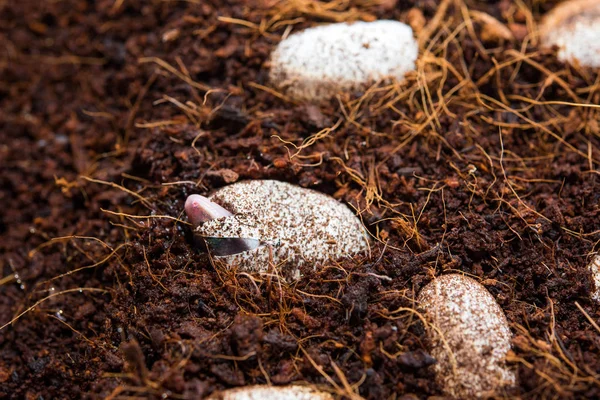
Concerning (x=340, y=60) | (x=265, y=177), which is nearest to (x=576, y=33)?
(x=340, y=60)

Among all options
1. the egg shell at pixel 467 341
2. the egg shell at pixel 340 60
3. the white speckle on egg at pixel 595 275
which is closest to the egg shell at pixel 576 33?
the egg shell at pixel 340 60

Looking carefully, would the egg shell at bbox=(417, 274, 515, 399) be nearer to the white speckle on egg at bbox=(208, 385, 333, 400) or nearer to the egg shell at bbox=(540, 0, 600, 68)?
the white speckle on egg at bbox=(208, 385, 333, 400)

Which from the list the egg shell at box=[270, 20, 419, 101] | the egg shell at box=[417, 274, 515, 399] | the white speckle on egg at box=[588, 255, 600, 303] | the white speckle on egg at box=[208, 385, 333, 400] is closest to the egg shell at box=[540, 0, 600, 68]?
the egg shell at box=[270, 20, 419, 101]

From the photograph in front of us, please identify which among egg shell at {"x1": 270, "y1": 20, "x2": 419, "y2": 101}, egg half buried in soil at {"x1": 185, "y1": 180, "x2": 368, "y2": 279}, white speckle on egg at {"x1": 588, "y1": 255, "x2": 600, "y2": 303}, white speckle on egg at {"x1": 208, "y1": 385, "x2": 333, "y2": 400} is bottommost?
white speckle on egg at {"x1": 208, "y1": 385, "x2": 333, "y2": 400}

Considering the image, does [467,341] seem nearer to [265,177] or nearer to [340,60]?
[265,177]

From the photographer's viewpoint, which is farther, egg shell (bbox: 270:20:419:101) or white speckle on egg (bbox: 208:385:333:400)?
egg shell (bbox: 270:20:419:101)

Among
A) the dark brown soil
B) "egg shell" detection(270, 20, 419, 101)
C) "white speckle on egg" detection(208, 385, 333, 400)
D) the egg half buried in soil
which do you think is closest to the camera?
"white speckle on egg" detection(208, 385, 333, 400)

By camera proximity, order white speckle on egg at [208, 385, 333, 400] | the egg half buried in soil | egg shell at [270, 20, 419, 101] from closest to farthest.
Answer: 1. white speckle on egg at [208, 385, 333, 400]
2. the egg half buried in soil
3. egg shell at [270, 20, 419, 101]

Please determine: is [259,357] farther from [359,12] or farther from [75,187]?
[359,12]
